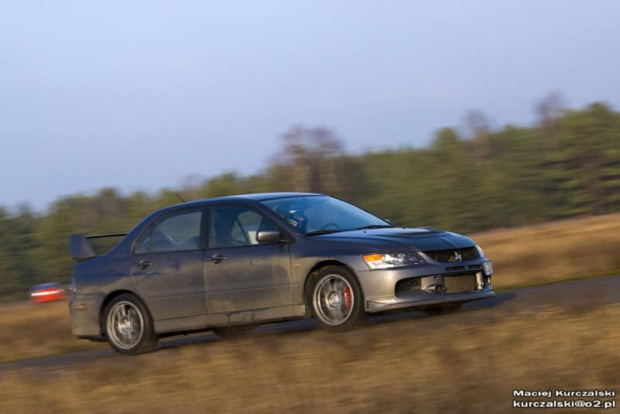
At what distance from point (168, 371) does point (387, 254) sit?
7.64 feet

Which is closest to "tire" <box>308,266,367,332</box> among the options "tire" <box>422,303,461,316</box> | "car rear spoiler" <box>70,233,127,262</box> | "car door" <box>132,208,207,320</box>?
"tire" <box>422,303,461,316</box>

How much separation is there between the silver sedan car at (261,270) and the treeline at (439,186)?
318ft

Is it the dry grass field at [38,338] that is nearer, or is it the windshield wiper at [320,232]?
the windshield wiper at [320,232]

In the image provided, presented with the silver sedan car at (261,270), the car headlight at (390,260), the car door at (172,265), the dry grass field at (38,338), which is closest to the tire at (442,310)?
the silver sedan car at (261,270)

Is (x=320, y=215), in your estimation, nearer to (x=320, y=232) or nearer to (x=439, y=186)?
(x=320, y=232)

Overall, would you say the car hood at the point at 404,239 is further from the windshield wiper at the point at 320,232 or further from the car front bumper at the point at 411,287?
the car front bumper at the point at 411,287

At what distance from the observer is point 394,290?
9508 mm

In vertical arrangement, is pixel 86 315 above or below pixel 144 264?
below

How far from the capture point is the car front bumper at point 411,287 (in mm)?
9500

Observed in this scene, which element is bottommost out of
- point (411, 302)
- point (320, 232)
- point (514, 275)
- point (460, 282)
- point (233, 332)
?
point (233, 332)

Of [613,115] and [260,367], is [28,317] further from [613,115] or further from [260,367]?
[613,115]

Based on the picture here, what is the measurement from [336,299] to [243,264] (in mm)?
1105

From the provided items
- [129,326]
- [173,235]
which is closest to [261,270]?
[173,235]

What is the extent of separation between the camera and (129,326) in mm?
11039
